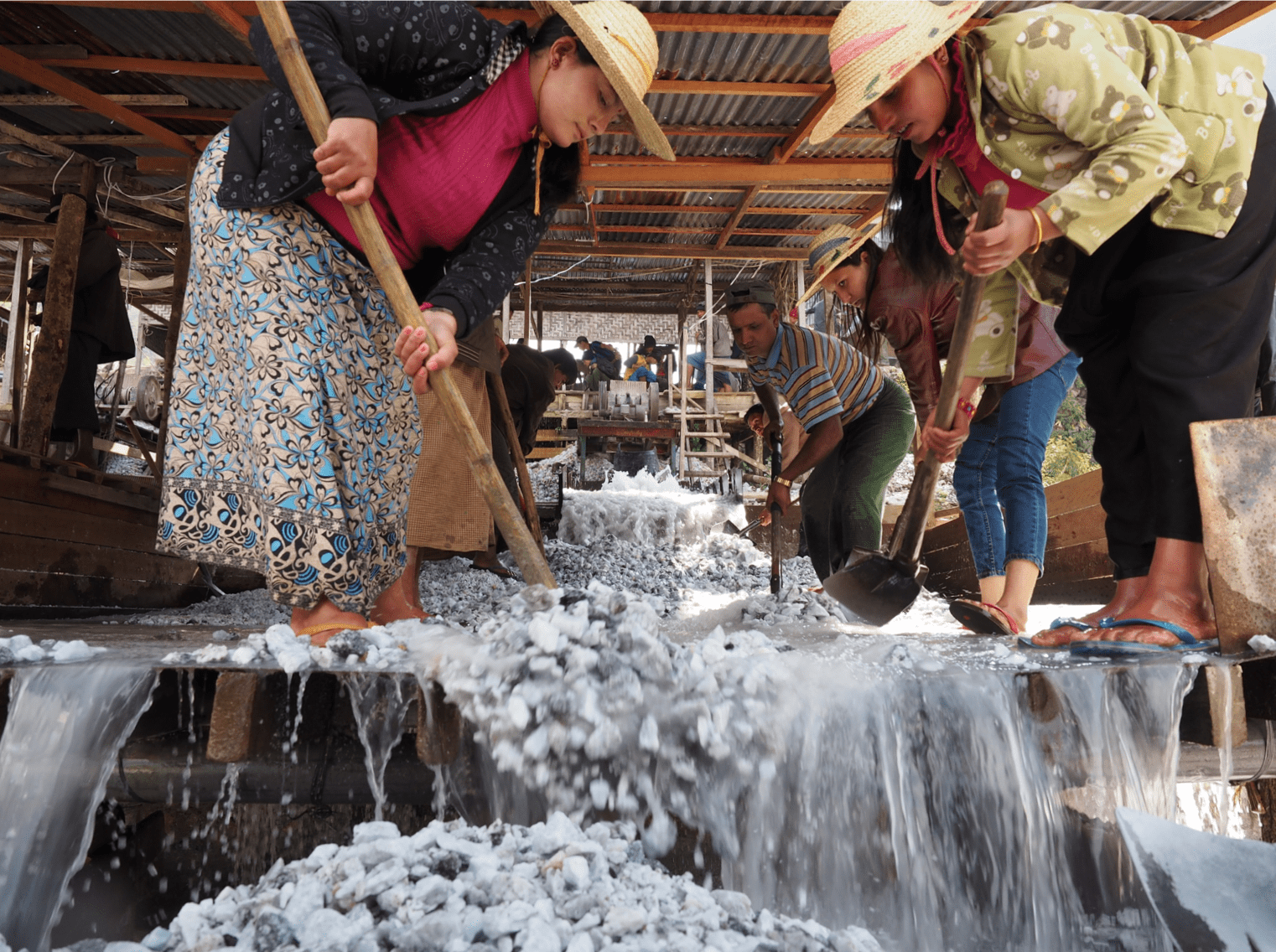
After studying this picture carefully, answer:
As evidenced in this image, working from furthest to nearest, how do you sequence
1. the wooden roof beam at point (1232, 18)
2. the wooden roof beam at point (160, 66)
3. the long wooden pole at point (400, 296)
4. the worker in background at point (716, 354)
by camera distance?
the worker in background at point (716, 354), the wooden roof beam at point (160, 66), the wooden roof beam at point (1232, 18), the long wooden pole at point (400, 296)

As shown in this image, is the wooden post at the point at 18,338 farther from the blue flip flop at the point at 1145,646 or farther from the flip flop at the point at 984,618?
the blue flip flop at the point at 1145,646

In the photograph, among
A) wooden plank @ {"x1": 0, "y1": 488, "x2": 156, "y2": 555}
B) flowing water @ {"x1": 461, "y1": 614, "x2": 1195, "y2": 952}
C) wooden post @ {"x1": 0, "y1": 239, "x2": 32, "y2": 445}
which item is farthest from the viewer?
wooden post @ {"x1": 0, "y1": 239, "x2": 32, "y2": 445}

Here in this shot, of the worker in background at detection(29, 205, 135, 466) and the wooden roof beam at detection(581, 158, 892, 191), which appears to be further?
the wooden roof beam at detection(581, 158, 892, 191)

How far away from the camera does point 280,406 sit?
1777 millimetres

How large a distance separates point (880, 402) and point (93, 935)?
3543 millimetres

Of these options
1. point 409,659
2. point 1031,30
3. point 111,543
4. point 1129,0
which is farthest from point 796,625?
point 1129,0

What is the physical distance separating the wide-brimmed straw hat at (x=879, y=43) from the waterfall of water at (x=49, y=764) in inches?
75.6

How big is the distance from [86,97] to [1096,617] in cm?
540

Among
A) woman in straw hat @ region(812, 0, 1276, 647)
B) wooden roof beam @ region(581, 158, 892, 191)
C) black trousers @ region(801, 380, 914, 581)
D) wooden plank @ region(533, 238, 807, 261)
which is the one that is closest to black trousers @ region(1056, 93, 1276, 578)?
woman in straw hat @ region(812, 0, 1276, 647)

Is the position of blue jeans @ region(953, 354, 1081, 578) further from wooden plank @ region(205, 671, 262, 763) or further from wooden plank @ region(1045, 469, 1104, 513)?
wooden plank @ region(205, 671, 262, 763)

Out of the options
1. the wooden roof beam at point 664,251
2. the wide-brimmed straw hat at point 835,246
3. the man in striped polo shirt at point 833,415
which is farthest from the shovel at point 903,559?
the wooden roof beam at point 664,251

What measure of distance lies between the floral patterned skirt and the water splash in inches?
17.4

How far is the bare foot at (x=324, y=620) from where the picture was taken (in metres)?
1.80

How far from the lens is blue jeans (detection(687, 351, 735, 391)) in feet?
39.0
